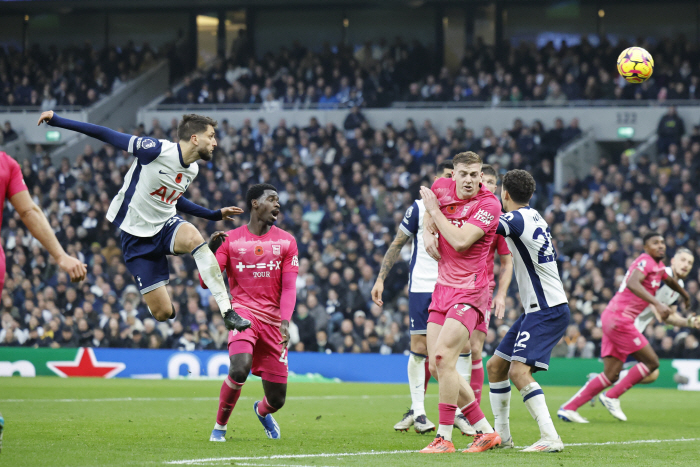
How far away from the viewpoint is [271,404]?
28.3 ft

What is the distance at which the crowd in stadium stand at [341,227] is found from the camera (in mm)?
19547

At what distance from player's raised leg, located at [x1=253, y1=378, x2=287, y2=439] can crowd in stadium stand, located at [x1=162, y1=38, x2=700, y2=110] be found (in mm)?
19172

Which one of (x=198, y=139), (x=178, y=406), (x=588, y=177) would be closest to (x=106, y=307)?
(x=178, y=406)

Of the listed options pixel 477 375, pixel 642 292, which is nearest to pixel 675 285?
pixel 642 292

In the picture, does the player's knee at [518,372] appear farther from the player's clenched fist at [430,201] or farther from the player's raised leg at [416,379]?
the player's raised leg at [416,379]

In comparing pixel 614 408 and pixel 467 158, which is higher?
pixel 467 158

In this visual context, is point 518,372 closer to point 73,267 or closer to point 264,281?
point 264,281

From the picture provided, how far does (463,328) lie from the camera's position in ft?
24.5

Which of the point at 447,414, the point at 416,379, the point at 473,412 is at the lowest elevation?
the point at 416,379

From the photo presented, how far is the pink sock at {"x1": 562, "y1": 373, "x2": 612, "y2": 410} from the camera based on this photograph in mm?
11398

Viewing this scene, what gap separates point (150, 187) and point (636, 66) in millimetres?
7122

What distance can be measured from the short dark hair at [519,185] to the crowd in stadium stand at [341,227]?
432 inches

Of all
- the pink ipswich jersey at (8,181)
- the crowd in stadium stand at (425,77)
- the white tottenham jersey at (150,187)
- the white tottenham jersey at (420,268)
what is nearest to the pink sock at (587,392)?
the white tottenham jersey at (420,268)

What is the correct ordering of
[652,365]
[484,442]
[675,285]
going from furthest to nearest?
[675,285]
[652,365]
[484,442]
